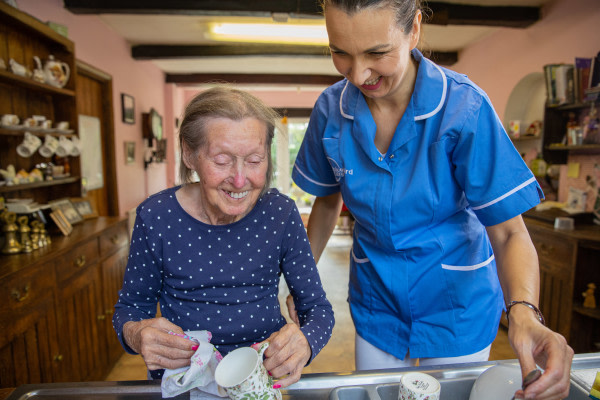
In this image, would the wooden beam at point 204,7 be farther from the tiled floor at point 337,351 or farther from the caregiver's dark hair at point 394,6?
the tiled floor at point 337,351

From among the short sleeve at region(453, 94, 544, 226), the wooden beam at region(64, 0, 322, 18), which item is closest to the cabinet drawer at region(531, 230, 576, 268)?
the short sleeve at region(453, 94, 544, 226)

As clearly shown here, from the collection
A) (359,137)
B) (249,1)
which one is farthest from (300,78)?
(359,137)

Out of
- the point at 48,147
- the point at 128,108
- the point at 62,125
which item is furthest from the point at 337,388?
the point at 128,108

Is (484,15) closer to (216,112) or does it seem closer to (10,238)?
(216,112)

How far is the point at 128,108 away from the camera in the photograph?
4844mm

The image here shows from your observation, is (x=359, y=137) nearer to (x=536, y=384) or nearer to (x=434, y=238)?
(x=434, y=238)

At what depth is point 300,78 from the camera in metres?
6.96

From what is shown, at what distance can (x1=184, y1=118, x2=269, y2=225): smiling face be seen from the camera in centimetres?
102

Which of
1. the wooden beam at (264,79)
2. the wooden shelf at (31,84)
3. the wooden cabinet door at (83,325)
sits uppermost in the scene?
the wooden beam at (264,79)

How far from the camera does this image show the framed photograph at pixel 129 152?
4.79m

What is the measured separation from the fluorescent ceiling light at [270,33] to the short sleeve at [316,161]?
3269 mm

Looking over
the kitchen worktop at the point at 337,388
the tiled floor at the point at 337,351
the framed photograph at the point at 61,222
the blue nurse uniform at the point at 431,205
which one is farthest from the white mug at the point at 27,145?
the blue nurse uniform at the point at 431,205

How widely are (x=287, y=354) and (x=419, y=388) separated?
11.1 inches

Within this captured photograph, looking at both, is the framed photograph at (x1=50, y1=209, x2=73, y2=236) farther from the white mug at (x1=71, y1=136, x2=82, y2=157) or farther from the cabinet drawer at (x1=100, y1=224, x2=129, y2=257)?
the white mug at (x1=71, y1=136, x2=82, y2=157)
